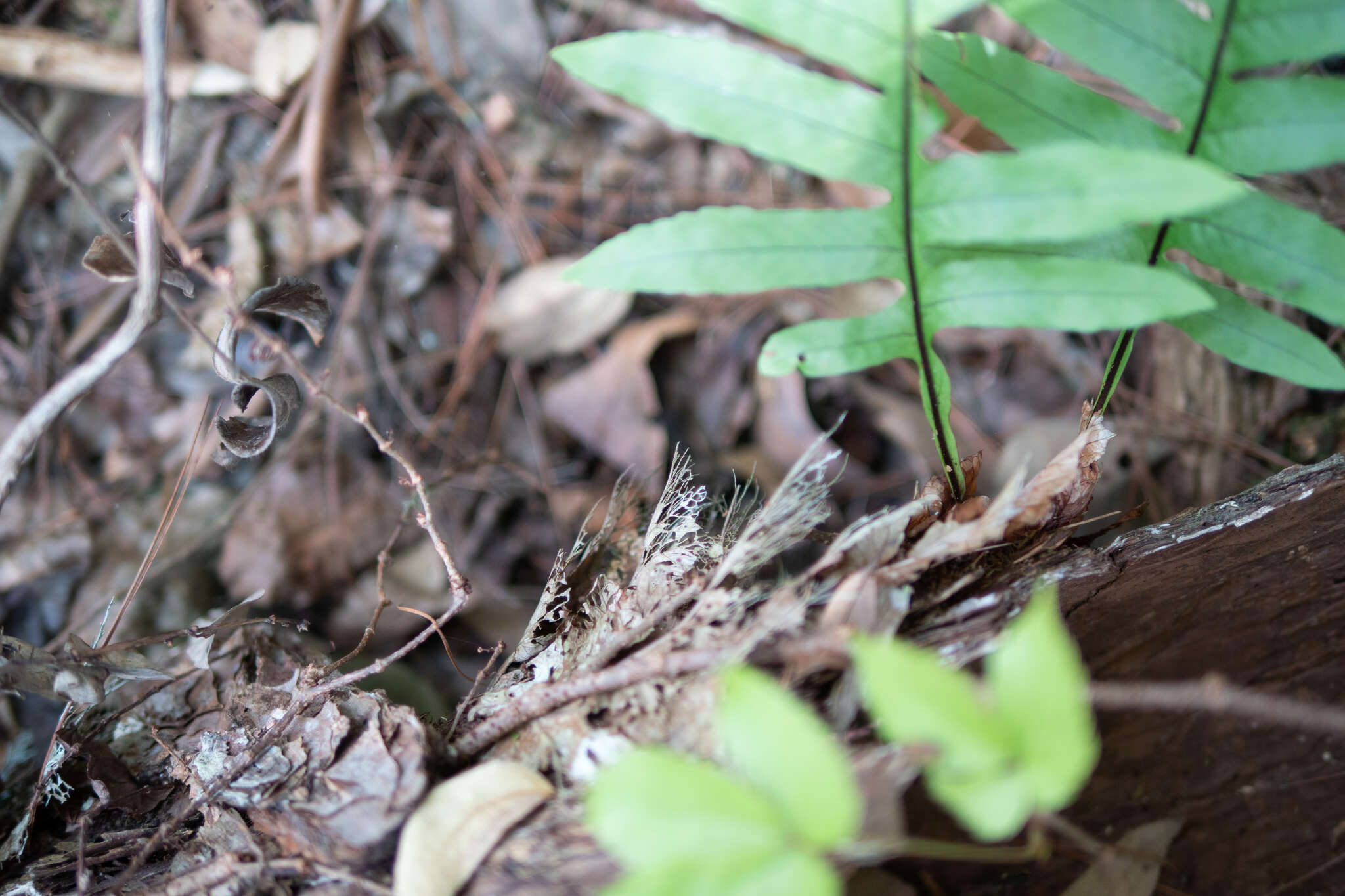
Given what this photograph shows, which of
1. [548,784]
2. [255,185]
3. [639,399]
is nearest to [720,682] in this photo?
[548,784]

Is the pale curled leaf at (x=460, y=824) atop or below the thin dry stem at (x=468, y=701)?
atop

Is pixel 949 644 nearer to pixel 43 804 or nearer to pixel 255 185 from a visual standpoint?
pixel 43 804

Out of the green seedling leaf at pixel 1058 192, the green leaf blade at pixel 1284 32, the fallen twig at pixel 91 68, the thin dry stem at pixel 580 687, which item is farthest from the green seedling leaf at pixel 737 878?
the fallen twig at pixel 91 68

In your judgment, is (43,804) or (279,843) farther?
(43,804)

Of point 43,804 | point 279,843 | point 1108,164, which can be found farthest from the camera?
point 43,804

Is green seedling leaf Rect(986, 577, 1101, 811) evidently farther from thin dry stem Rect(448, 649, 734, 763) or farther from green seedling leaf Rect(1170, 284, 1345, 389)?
green seedling leaf Rect(1170, 284, 1345, 389)

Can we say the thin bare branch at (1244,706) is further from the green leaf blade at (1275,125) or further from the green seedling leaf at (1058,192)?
the green leaf blade at (1275,125)
